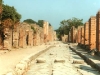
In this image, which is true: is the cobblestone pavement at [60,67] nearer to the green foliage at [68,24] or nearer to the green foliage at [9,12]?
the green foliage at [9,12]

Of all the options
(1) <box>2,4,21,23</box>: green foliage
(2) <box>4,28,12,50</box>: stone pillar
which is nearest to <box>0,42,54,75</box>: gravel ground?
(2) <box>4,28,12,50</box>: stone pillar

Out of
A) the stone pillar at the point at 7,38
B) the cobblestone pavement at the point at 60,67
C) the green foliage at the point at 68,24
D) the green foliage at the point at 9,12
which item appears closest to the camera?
the cobblestone pavement at the point at 60,67

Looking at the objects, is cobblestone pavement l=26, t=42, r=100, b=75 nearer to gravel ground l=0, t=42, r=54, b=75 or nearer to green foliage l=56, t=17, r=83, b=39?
gravel ground l=0, t=42, r=54, b=75

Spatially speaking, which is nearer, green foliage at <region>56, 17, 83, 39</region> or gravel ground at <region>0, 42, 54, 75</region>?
gravel ground at <region>0, 42, 54, 75</region>

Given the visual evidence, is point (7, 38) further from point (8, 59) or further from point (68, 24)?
point (68, 24)

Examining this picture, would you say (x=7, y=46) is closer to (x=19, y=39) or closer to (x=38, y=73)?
(x=19, y=39)

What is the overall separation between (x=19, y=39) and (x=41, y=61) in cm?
1196

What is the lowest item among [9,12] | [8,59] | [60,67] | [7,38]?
[60,67]

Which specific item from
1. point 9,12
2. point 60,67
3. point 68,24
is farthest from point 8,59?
point 68,24

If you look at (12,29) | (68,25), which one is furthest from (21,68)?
(68,25)

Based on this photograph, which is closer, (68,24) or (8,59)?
(8,59)

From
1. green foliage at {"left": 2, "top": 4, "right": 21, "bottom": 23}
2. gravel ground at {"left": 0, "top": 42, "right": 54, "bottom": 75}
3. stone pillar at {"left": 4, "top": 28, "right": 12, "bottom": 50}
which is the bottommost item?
gravel ground at {"left": 0, "top": 42, "right": 54, "bottom": 75}

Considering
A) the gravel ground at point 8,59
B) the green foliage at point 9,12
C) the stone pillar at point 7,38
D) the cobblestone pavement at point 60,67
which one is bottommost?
the cobblestone pavement at point 60,67

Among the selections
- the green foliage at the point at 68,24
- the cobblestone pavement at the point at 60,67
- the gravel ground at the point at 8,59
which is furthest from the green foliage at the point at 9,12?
the green foliage at the point at 68,24
